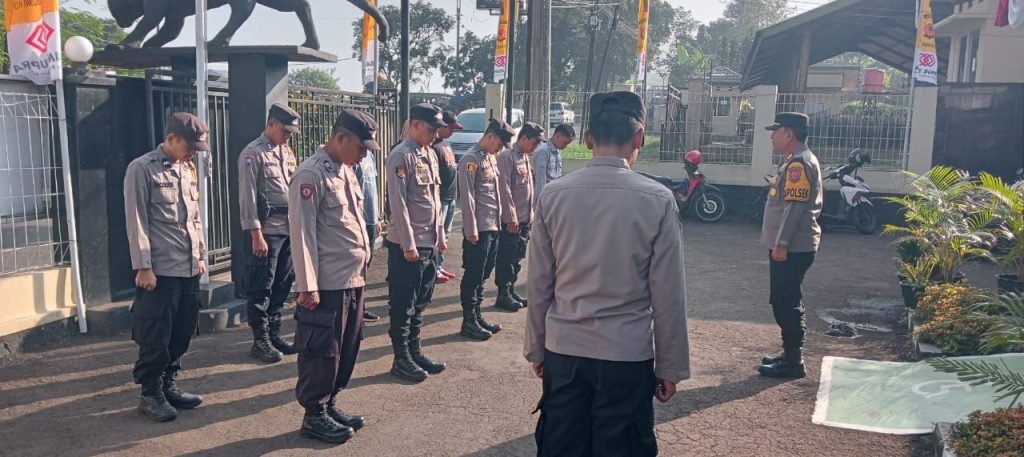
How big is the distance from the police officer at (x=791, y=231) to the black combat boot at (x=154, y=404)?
393 cm

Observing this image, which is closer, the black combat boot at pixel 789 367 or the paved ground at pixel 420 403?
the paved ground at pixel 420 403

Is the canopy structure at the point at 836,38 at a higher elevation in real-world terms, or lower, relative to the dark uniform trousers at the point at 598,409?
higher

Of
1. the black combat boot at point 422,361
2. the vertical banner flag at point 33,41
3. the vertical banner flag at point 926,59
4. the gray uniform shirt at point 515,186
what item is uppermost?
the vertical banner flag at point 926,59

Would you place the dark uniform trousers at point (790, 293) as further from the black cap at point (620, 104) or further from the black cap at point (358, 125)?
the black cap at point (358, 125)

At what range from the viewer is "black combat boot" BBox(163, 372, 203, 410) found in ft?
15.3

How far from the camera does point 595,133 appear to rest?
3.01m

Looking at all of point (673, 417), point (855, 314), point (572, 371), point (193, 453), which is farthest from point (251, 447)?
point (855, 314)

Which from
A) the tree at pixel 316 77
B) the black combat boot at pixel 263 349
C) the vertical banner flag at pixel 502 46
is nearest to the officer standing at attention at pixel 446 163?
the black combat boot at pixel 263 349

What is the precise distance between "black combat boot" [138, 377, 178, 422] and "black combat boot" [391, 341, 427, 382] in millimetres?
1452

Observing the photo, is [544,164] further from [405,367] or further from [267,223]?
[405,367]

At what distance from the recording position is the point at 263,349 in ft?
18.6

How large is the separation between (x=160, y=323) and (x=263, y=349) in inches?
52.2

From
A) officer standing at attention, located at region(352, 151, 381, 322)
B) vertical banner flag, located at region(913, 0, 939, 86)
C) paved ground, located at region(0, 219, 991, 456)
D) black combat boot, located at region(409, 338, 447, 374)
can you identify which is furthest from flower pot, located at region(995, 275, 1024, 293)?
vertical banner flag, located at region(913, 0, 939, 86)

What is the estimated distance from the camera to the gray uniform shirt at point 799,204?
539cm
